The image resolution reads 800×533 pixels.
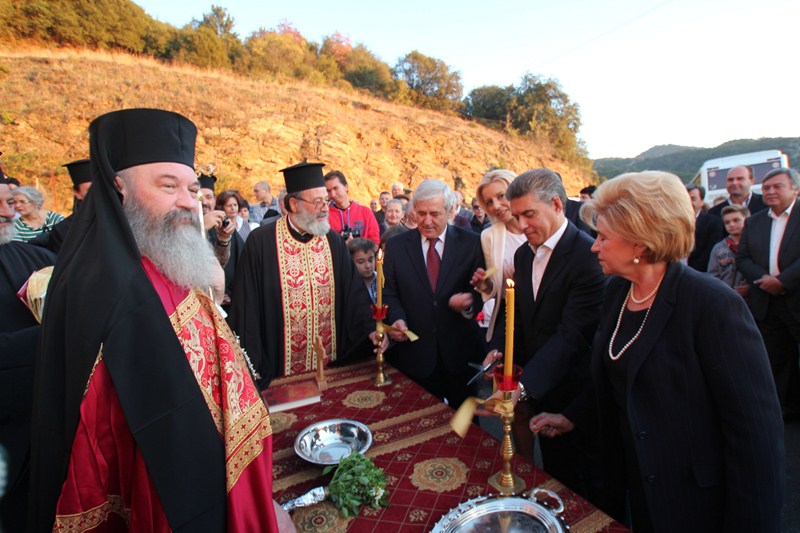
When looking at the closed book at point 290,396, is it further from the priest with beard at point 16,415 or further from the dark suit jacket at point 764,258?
the dark suit jacket at point 764,258

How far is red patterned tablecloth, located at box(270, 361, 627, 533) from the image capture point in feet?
5.03

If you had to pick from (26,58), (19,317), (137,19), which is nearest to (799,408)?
→ (19,317)

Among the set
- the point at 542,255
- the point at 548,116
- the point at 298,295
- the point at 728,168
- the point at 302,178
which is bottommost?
the point at 298,295

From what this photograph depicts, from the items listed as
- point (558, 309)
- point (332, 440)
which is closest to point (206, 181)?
point (332, 440)

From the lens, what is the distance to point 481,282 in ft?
10.2

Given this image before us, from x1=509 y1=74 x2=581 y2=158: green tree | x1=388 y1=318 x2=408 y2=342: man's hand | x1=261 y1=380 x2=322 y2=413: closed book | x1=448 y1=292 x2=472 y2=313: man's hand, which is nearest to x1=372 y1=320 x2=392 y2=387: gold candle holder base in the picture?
x1=388 y1=318 x2=408 y2=342: man's hand

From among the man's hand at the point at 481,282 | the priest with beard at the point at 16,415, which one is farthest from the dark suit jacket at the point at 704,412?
the priest with beard at the point at 16,415

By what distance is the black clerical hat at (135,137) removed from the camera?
1675 mm

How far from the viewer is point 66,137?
1667 cm

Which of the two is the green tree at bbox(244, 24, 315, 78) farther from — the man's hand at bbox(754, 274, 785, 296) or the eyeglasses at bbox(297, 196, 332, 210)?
the man's hand at bbox(754, 274, 785, 296)

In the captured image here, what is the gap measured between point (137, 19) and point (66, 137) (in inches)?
A: 563

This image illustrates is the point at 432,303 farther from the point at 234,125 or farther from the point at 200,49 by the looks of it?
the point at 200,49

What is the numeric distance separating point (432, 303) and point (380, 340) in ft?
2.26

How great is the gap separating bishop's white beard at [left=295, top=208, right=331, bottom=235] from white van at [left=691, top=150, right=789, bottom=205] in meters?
13.2
